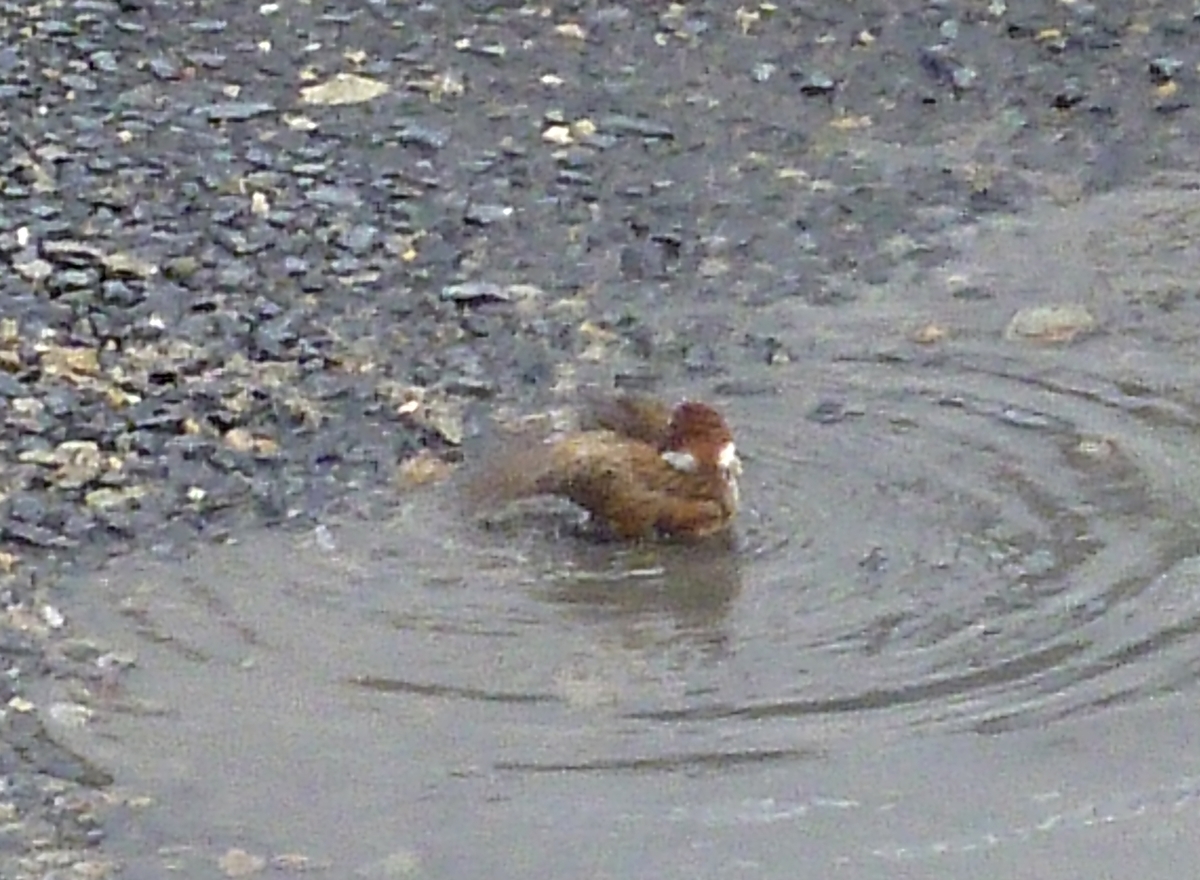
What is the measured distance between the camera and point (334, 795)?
184 inches

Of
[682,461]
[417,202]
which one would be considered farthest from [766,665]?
[417,202]

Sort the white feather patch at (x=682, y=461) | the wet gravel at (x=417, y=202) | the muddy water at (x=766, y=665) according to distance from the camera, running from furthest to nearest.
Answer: the wet gravel at (x=417, y=202) → the white feather patch at (x=682, y=461) → the muddy water at (x=766, y=665)

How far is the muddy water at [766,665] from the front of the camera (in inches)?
179

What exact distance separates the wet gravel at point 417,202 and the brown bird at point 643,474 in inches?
13.1

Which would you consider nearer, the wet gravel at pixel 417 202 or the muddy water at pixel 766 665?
the muddy water at pixel 766 665

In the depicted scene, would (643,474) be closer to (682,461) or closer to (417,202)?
(682,461)

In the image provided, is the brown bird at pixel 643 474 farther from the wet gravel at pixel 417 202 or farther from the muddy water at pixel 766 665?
the wet gravel at pixel 417 202

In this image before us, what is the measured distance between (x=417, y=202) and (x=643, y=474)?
1.84 m

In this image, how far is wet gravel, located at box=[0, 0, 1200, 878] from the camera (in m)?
6.00

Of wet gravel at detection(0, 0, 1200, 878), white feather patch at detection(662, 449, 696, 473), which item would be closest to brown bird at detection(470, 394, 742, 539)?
white feather patch at detection(662, 449, 696, 473)

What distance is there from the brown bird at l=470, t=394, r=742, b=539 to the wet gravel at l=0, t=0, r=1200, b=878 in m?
0.33

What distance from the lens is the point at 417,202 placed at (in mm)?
7348

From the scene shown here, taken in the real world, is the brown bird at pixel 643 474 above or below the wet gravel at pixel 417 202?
above

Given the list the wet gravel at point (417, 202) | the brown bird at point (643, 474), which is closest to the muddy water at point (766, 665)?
the brown bird at point (643, 474)
